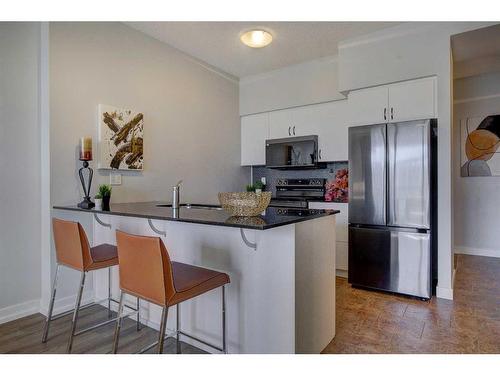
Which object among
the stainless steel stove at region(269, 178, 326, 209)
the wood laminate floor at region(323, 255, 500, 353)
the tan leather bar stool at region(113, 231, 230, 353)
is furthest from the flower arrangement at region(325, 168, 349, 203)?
the tan leather bar stool at region(113, 231, 230, 353)

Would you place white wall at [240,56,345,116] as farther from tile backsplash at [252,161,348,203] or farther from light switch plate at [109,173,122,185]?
light switch plate at [109,173,122,185]

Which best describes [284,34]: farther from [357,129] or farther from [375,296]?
[375,296]

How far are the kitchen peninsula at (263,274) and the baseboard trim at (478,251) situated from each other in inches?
141

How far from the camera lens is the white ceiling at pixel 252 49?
10.1ft

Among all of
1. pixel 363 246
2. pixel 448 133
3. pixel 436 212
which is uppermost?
pixel 448 133

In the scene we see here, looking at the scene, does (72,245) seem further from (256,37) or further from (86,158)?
(256,37)

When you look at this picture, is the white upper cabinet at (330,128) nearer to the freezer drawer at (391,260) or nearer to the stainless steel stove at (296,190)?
the stainless steel stove at (296,190)

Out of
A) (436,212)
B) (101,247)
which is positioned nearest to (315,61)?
→ (436,212)

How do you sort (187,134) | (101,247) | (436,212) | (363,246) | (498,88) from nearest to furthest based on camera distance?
(101,247) < (436,212) < (363,246) < (187,134) < (498,88)

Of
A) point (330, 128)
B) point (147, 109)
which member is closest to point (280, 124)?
point (330, 128)

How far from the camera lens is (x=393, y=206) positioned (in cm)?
299

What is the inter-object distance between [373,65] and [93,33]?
2.72 m

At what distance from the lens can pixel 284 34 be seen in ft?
10.7

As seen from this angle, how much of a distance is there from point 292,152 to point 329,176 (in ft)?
1.97
